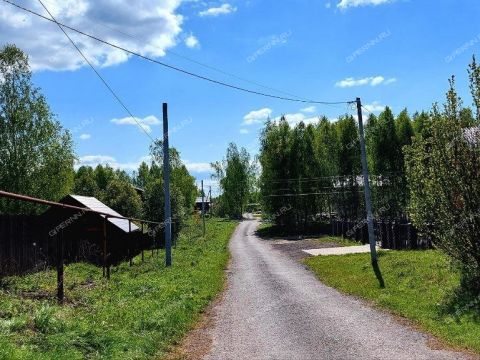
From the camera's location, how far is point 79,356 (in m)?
6.89

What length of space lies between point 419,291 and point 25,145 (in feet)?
108

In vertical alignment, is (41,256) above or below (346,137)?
below

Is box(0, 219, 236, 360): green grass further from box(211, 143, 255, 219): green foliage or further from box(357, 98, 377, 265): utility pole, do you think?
box(211, 143, 255, 219): green foliage

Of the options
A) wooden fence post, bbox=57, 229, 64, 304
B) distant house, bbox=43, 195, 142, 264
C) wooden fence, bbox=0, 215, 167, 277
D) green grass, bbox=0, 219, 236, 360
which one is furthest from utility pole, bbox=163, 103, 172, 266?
wooden fence post, bbox=57, 229, 64, 304

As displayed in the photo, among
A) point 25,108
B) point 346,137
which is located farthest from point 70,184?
point 346,137

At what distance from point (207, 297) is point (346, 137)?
37.4 metres

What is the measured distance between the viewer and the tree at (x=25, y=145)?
1431 inches

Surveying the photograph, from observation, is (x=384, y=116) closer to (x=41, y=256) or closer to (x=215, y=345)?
(x=41, y=256)

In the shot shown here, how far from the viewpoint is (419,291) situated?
13273 millimetres

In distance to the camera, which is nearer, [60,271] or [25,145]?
[60,271]

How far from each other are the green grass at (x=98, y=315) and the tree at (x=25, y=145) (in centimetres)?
2226

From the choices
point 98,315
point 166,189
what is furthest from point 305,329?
point 166,189

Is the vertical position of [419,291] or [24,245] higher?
[24,245]

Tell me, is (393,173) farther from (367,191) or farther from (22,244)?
(22,244)
